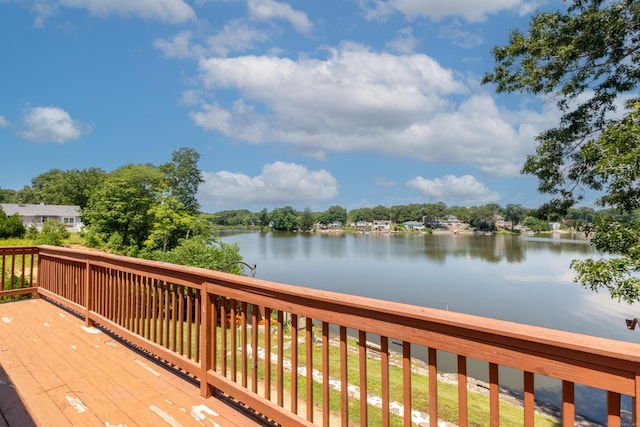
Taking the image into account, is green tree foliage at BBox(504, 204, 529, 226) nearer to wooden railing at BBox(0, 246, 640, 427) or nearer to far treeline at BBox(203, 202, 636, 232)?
far treeline at BBox(203, 202, 636, 232)

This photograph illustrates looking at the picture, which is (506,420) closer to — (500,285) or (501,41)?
(501,41)

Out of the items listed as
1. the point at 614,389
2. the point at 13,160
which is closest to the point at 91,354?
the point at 614,389

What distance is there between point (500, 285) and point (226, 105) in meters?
23.9

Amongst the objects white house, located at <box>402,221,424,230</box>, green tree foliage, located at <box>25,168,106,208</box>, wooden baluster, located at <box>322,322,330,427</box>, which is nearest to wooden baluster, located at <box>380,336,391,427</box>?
wooden baluster, located at <box>322,322,330,427</box>

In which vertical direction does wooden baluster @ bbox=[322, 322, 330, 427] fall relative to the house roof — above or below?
below

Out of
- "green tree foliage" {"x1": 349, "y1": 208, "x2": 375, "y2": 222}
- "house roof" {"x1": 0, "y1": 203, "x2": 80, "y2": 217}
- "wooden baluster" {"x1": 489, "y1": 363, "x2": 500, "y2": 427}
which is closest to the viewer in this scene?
"wooden baluster" {"x1": 489, "y1": 363, "x2": 500, "y2": 427}

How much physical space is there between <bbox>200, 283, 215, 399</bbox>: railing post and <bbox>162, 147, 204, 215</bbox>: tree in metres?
32.9

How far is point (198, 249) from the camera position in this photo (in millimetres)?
11812

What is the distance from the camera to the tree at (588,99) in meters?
4.98

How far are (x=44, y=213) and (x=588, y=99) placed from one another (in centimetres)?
4717

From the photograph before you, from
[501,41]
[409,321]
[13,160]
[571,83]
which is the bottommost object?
[409,321]

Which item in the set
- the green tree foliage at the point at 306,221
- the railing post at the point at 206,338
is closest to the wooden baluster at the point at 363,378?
the railing post at the point at 206,338

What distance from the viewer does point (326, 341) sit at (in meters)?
1.66

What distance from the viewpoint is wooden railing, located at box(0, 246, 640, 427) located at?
953 millimetres
